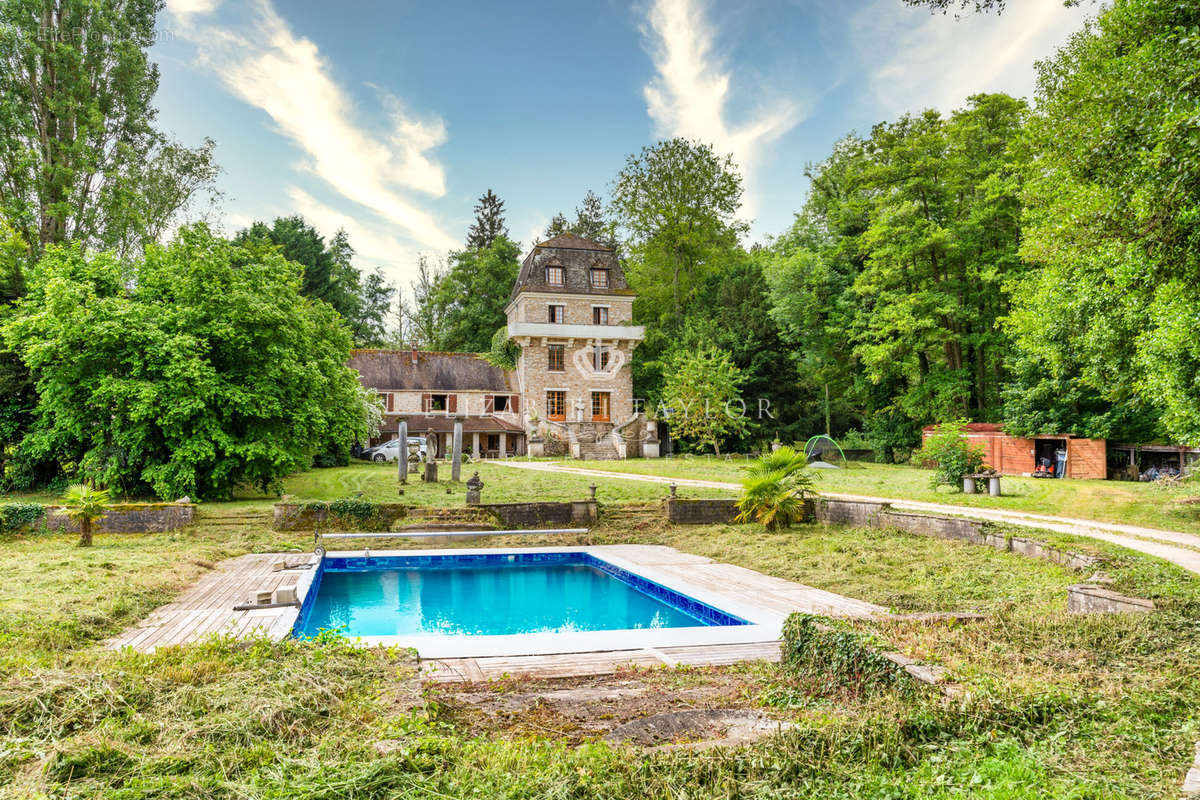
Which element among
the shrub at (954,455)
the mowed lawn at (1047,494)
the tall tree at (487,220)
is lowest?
the mowed lawn at (1047,494)

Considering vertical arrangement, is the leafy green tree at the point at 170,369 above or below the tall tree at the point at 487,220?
below

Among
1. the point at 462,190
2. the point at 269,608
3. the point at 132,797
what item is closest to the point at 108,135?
the point at 462,190

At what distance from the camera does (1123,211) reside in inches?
363

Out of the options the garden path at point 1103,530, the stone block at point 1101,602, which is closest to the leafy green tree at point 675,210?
the garden path at point 1103,530

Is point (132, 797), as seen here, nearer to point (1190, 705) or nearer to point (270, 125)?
point (1190, 705)

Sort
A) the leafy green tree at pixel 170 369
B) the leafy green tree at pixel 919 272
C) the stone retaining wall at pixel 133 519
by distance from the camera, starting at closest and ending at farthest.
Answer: the stone retaining wall at pixel 133 519, the leafy green tree at pixel 170 369, the leafy green tree at pixel 919 272

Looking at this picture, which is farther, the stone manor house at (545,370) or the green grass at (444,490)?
the stone manor house at (545,370)

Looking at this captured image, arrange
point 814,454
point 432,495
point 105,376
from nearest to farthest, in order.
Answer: point 105,376 → point 432,495 → point 814,454

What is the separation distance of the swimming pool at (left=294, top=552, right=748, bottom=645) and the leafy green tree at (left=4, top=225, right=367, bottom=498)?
487 cm

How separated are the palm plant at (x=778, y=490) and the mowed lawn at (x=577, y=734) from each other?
7.62 meters

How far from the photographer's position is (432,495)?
16250mm

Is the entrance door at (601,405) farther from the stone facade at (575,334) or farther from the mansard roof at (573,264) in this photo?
the mansard roof at (573,264)

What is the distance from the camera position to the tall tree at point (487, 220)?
172ft

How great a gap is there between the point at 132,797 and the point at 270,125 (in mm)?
22115
